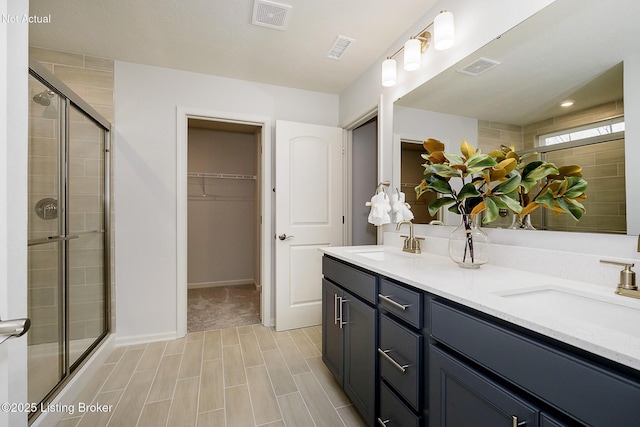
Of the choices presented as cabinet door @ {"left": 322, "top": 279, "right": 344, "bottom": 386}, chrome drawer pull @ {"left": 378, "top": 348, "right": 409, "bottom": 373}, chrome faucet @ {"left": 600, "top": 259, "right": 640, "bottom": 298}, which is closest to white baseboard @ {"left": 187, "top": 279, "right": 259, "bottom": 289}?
cabinet door @ {"left": 322, "top": 279, "right": 344, "bottom": 386}

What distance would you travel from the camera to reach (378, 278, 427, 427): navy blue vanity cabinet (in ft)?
3.40

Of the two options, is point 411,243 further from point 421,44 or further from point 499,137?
point 421,44

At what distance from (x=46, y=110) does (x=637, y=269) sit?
2.89m

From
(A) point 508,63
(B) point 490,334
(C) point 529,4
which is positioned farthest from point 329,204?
(B) point 490,334

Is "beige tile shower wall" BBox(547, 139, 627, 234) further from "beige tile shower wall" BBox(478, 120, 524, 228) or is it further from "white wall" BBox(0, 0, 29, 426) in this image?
"white wall" BBox(0, 0, 29, 426)

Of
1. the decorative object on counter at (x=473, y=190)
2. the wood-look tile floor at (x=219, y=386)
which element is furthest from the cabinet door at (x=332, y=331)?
the decorative object on counter at (x=473, y=190)

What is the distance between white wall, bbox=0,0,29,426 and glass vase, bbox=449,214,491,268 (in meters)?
1.59

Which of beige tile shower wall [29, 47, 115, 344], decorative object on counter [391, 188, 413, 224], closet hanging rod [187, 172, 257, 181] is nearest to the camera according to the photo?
beige tile shower wall [29, 47, 115, 344]

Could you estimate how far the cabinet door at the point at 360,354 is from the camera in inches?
52.9

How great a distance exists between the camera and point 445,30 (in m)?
1.53

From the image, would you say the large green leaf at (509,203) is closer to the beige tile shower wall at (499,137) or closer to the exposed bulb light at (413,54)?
the beige tile shower wall at (499,137)

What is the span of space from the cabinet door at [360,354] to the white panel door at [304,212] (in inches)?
47.4

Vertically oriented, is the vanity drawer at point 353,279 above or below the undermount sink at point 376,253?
below

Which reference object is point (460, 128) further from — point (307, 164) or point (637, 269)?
point (307, 164)
